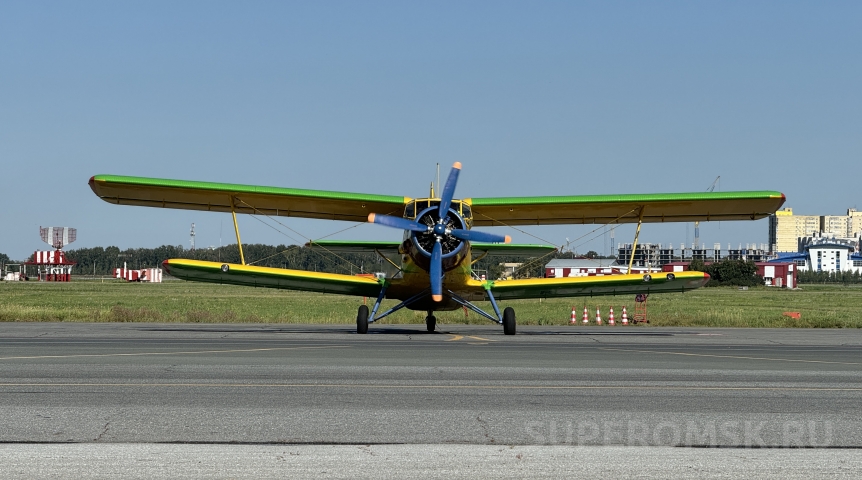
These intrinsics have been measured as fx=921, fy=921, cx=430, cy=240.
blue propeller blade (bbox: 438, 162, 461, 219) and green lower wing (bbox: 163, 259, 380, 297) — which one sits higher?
blue propeller blade (bbox: 438, 162, 461, 219)

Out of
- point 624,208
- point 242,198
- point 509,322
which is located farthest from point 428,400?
point 624,208

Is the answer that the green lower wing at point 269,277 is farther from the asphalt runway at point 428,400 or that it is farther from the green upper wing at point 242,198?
the asphalt runway at point 428,400

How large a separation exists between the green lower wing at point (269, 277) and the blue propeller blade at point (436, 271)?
2.39m

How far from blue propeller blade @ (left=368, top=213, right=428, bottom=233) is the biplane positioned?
22mm

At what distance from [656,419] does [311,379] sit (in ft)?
13.6

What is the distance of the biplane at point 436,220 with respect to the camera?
20438 mm

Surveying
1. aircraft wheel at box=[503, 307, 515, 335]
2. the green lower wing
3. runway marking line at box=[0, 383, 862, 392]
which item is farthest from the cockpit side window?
runway marking line at box=[0, 383, 862, 392]

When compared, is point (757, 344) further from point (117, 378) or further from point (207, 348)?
point (117, 378)

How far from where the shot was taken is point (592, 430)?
23.2 ft

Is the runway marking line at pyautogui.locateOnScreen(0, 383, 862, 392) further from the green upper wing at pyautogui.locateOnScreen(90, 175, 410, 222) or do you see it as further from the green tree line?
the green tree line

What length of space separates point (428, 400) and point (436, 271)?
1148 centimetres

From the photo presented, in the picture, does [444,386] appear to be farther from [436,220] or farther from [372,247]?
[372,247]

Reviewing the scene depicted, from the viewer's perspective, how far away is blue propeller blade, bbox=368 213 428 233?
20203 mm

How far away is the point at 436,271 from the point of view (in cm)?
2009
